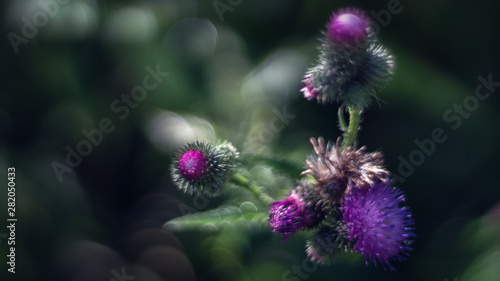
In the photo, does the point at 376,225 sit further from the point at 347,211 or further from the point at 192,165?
the point at 192,165

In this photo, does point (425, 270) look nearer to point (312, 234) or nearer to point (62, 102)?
point (312, 234)

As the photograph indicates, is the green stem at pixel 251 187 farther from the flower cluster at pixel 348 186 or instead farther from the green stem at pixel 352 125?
the green stem at pixel 352 125

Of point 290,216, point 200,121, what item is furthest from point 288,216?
point 200,121

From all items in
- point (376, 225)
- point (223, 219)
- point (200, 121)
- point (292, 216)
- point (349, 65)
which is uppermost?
point (200, 121)

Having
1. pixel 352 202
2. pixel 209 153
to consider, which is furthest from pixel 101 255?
pixel 352 202

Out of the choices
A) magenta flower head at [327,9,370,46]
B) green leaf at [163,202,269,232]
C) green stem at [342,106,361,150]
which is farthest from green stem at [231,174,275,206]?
magenta flower head at [327,9,370,46]

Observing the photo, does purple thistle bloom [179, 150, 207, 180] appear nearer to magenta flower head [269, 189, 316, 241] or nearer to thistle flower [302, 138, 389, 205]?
magenta flower head [269, 189, 316, 241]
